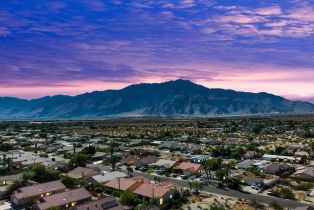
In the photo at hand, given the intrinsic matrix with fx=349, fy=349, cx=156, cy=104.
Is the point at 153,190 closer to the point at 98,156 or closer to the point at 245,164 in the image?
the point at 245,164

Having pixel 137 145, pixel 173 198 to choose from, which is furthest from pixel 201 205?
pixel 137 145

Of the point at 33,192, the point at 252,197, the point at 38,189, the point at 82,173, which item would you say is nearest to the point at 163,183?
the point at 252,197

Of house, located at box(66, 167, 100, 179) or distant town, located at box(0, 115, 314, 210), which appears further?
house, located at box(66, 167, 100, 179)

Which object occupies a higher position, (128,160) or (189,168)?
(189,168)

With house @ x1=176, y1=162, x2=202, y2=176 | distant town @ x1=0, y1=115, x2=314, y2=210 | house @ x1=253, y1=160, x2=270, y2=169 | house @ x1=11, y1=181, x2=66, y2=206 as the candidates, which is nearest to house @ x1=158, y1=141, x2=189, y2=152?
distant town @ x1=0, y1=115, x2=314, y2=210

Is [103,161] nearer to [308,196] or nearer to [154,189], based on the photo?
[154,189]

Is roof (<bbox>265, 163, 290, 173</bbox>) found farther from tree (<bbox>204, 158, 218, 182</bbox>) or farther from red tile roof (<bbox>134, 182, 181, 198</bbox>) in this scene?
red tile roof (<bbox>134, 182, 181, 198</bbox>)

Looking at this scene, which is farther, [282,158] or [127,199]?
[282,158]
